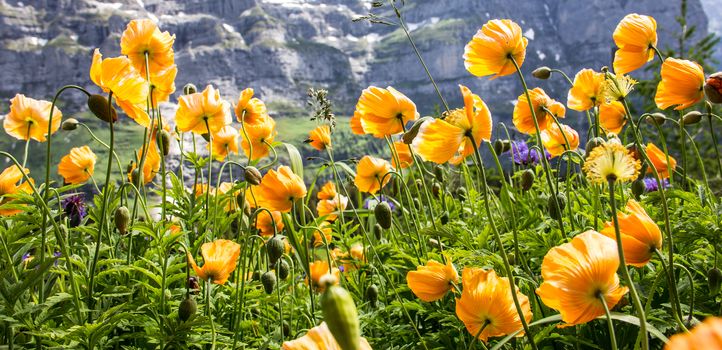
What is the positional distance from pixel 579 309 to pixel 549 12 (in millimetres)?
137196

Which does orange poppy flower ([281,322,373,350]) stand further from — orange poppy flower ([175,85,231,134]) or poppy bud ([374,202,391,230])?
orange poppy flower ([175,85,231,134])

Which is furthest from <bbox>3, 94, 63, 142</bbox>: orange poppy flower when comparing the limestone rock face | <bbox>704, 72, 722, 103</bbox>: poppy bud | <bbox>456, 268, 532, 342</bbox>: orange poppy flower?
the limestone rock face

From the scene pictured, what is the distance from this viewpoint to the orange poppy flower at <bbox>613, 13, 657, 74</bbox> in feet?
5.52

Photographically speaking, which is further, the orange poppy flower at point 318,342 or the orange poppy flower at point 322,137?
the orange poppy flower at point 322,137

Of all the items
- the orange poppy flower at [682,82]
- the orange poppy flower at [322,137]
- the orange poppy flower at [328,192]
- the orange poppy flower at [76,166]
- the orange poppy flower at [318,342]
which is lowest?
the orange poppy flower at [328,192]

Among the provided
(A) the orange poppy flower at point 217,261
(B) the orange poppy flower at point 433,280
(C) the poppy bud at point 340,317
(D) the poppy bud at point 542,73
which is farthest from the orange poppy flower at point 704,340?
(D) the poppy bud at point 542,73

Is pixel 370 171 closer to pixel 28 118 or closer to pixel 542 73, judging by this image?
pixel 542 73

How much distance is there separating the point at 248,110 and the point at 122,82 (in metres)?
0.94

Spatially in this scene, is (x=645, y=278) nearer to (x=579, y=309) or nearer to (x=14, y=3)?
(x=579, y=309)

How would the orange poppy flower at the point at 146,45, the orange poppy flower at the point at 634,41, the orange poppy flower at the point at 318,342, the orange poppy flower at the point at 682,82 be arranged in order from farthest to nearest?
the orange poppy flower at the point at 146,45, the orange poppy flower at the point at 634,41, the orange poppy flower at the point at 682,82, the orange poppy flower at the point at 318,342

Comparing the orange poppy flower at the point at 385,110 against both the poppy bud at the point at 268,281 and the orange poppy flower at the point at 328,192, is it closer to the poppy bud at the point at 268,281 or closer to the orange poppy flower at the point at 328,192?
the poppy bud at the point at 268,281

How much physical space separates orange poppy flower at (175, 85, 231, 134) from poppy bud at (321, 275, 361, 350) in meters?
1.60

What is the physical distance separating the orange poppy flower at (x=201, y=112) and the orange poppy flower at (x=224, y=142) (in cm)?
38

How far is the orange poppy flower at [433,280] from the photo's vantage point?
121 cm
